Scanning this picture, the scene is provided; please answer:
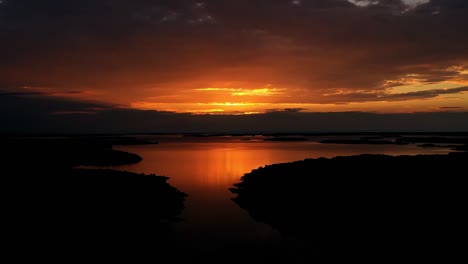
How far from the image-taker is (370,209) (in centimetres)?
2055

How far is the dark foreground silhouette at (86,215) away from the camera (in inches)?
A: 616

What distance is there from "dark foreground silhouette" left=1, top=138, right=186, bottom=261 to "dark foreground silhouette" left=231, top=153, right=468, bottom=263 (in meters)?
6.17

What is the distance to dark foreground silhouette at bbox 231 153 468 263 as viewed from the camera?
15.5 m

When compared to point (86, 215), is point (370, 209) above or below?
above

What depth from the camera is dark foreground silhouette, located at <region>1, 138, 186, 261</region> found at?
15.6 meters

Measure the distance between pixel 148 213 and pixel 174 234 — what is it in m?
4.18

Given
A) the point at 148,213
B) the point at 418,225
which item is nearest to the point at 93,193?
the point at 148,213

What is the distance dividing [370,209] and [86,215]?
15.4m

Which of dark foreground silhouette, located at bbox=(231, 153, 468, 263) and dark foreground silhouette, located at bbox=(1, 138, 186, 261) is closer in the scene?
dark foreground silhouette, located at bbox=(231, 153, 468, 263)

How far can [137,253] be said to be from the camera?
1577cm

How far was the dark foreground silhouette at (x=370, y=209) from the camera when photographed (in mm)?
15480

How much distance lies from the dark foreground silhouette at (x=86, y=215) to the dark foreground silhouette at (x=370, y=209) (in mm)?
6173

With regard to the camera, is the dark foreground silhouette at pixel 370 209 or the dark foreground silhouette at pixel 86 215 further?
the dark foreground silhouette at pixel 86 215

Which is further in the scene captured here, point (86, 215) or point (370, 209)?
point (370, 209)
